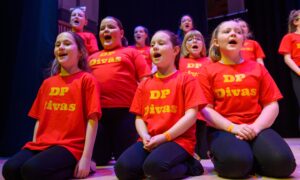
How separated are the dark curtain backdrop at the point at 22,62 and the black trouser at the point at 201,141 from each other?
4.55ft

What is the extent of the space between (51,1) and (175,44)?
4.79 feet

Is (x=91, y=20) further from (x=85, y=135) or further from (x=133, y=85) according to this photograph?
(x=85, y=135)

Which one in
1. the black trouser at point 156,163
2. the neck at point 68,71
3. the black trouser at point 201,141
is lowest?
the black trouser at point 201,141

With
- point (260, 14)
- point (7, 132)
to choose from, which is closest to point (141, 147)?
point (7, 132)

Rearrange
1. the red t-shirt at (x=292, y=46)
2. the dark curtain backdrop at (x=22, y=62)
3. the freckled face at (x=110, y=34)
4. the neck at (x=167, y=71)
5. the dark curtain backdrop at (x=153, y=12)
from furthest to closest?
the dark curtain backdrop at (x=153, y=12) < the red t-shirt at (x=292, y=46) < the dark curtain backdrop at (x=22, y=62) < the freckled face at (x=110, y=34) < the neck at (x=167, y=71)

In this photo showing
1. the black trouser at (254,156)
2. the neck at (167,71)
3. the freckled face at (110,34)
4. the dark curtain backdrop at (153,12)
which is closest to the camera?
the black trouser at (254,156)

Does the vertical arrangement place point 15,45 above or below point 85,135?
above

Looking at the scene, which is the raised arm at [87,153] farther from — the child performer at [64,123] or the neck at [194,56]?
the neck at [194,56]

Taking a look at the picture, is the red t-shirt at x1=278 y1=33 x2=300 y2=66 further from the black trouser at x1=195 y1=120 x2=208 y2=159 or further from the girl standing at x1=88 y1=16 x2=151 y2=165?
the girl standing at x1=88 y1=16 x2=151 y2=165

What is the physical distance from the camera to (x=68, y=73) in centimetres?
201

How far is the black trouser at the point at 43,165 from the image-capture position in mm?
1595

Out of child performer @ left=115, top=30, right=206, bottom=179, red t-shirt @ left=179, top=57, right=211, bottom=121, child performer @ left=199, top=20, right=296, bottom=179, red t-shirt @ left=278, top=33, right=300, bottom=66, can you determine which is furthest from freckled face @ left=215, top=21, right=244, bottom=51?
red t-shirt @ left=278, top=33, right=300, bottom=66

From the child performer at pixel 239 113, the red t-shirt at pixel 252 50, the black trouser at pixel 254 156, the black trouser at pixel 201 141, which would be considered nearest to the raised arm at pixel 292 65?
the red t-shirt at pixel 252 50

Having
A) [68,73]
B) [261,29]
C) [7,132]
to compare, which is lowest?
[7,132]
